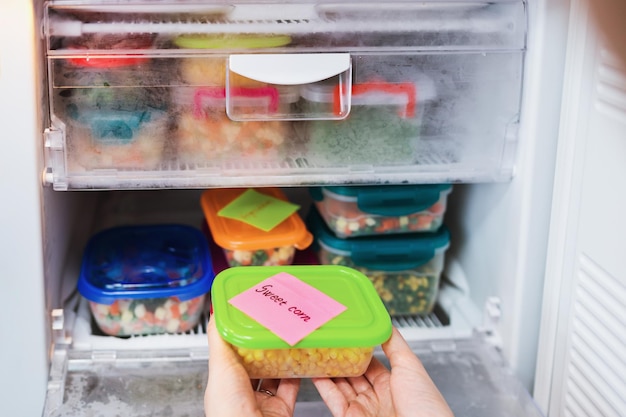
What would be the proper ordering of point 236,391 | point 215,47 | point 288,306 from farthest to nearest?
point 215,47 < point 288,306 < point 236,391

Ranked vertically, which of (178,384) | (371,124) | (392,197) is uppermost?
(371,124)

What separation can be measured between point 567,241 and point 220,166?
0.50 meters

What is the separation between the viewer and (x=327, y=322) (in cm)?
90

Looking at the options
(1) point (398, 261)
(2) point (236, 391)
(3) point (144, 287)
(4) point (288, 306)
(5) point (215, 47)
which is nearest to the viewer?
(2) point (236, 391)

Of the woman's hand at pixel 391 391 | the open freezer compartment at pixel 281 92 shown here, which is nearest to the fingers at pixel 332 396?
the woman's hand at pixel 391 391

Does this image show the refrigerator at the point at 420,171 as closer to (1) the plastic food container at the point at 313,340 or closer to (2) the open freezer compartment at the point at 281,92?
(2) the open freezer compartment at the point at 281,92

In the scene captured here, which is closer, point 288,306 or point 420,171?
point 288,306

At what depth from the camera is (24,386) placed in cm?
103

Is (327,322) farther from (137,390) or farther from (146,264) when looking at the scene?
(146,264)

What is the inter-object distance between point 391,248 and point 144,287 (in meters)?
0.40

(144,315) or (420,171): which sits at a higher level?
(420,171)

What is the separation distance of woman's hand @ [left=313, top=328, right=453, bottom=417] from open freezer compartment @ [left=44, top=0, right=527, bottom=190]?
0.98 ft

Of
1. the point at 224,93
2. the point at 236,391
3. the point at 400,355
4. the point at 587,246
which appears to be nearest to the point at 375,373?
the point at 400,355

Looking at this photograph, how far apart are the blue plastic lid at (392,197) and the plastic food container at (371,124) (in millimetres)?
89
